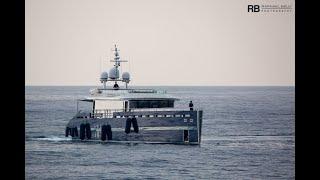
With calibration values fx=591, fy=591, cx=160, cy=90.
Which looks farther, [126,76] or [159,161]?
[126,76]

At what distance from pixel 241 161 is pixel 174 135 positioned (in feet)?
10.2

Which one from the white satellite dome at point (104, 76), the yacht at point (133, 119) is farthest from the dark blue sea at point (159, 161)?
the white satellite dome at point (104, 76)

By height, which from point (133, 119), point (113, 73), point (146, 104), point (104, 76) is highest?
point (113, 73)

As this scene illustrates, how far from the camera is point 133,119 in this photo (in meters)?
26.2

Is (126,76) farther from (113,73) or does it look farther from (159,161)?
(159,161)

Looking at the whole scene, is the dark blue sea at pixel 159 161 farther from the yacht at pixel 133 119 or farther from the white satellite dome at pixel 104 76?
the white satellite dome at pixel 104 76

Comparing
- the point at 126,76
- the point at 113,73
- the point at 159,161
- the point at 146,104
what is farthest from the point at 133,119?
the point at 113,73

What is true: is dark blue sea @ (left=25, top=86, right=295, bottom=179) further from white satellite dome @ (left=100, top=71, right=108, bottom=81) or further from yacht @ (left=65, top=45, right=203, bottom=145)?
white satellite dome @ (left=100, top=71, right=108, bottom=81)

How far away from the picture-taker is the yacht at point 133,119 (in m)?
25.6

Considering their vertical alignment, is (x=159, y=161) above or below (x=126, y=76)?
below

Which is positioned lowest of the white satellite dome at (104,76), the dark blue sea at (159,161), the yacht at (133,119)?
the dark blue sea at (159,161)
